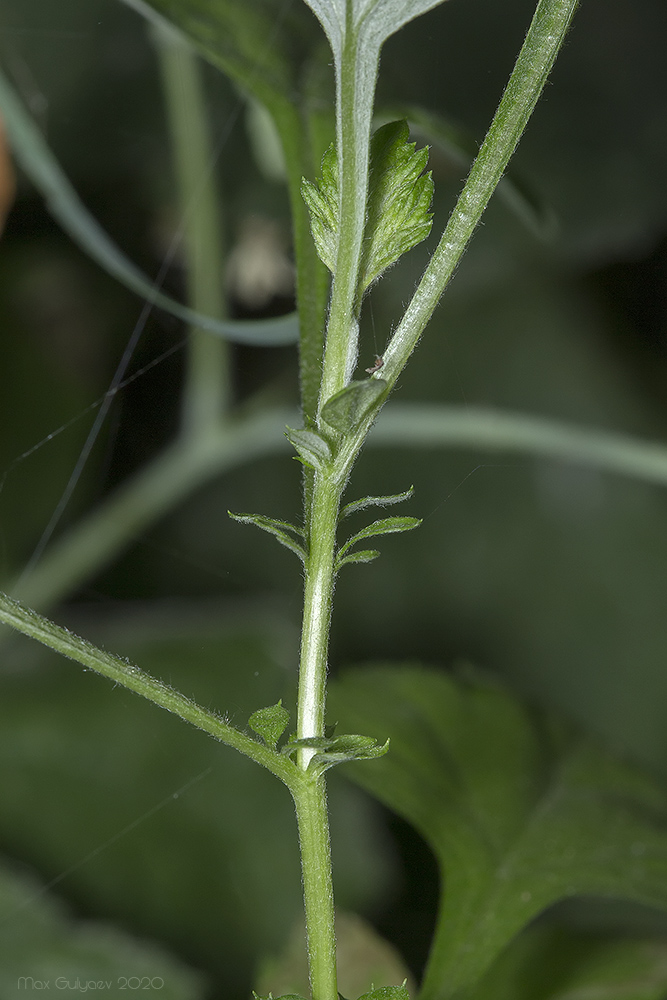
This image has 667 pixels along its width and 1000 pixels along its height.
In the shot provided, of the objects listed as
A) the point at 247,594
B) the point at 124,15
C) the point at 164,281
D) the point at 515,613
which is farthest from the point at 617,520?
the point at 124,15

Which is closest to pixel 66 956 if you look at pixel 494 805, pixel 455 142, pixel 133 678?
pixel 494 805

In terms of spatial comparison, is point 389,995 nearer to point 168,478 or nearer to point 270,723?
point 270,723

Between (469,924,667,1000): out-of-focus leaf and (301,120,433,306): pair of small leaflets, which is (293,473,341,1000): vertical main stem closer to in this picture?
(301,120,433,306): pair of small leaflets

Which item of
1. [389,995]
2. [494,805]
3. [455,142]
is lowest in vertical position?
[389,995]

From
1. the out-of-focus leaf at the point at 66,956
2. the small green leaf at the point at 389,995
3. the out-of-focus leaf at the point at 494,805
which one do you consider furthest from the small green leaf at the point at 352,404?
the out-of-focus leaf at the point at 66,956

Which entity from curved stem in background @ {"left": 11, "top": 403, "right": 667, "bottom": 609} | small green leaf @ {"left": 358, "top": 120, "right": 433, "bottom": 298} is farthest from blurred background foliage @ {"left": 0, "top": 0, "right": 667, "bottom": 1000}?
small green leaf @ {"left": 358, "top": 120, "right": 433, "bottom": 298}
